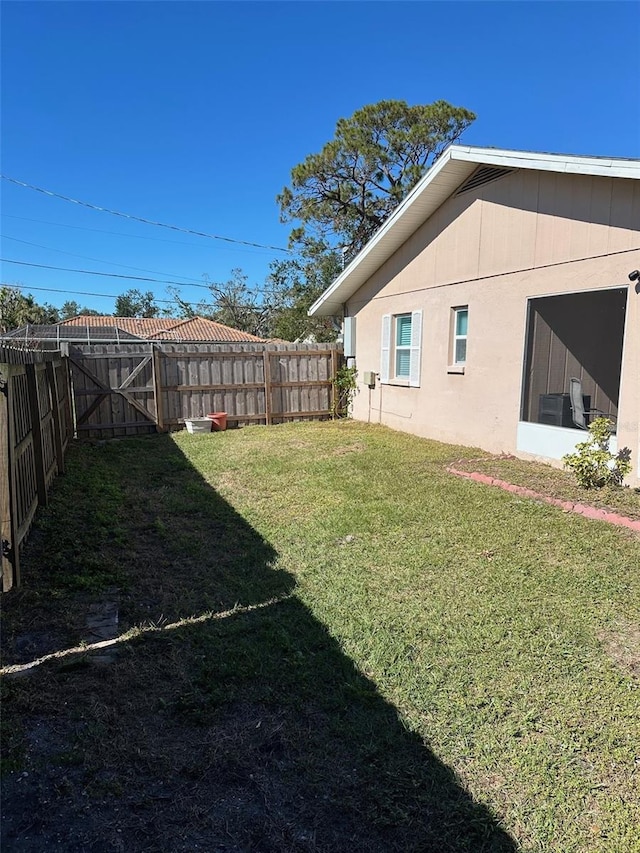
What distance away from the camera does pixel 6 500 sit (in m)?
2.78

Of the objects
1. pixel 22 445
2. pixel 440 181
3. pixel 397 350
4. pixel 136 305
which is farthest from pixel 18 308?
pixel 22 445

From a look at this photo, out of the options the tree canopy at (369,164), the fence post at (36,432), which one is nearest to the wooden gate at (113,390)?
the fence post at (36,432)

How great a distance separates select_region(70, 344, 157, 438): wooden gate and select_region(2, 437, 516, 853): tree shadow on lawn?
23.2 feet

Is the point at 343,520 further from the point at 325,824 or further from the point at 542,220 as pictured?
the point at 542,220

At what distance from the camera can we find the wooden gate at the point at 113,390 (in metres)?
9.94

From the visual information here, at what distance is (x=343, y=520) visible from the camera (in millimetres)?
4848

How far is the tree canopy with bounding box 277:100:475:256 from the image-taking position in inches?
750

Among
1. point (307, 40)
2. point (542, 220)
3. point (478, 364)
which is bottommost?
point (478, 364)

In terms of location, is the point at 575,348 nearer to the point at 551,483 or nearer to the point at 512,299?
the point at 512,299

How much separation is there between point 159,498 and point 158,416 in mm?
5206

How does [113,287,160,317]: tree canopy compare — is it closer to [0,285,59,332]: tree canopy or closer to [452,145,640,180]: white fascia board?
[0,285,59,332]: tree canopy

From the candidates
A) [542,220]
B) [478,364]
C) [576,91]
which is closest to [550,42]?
[576,91]

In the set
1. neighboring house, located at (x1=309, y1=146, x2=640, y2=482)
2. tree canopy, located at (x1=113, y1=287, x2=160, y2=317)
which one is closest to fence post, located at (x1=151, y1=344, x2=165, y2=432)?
neighboring house, located at (x1=309, y1=146, x2=640, y2=482)

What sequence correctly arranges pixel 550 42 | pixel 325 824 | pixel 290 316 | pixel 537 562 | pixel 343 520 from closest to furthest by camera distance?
pixel 325 824, pixel 537 562, pixel 343 520, pixel 550 42, pixel 290 316
